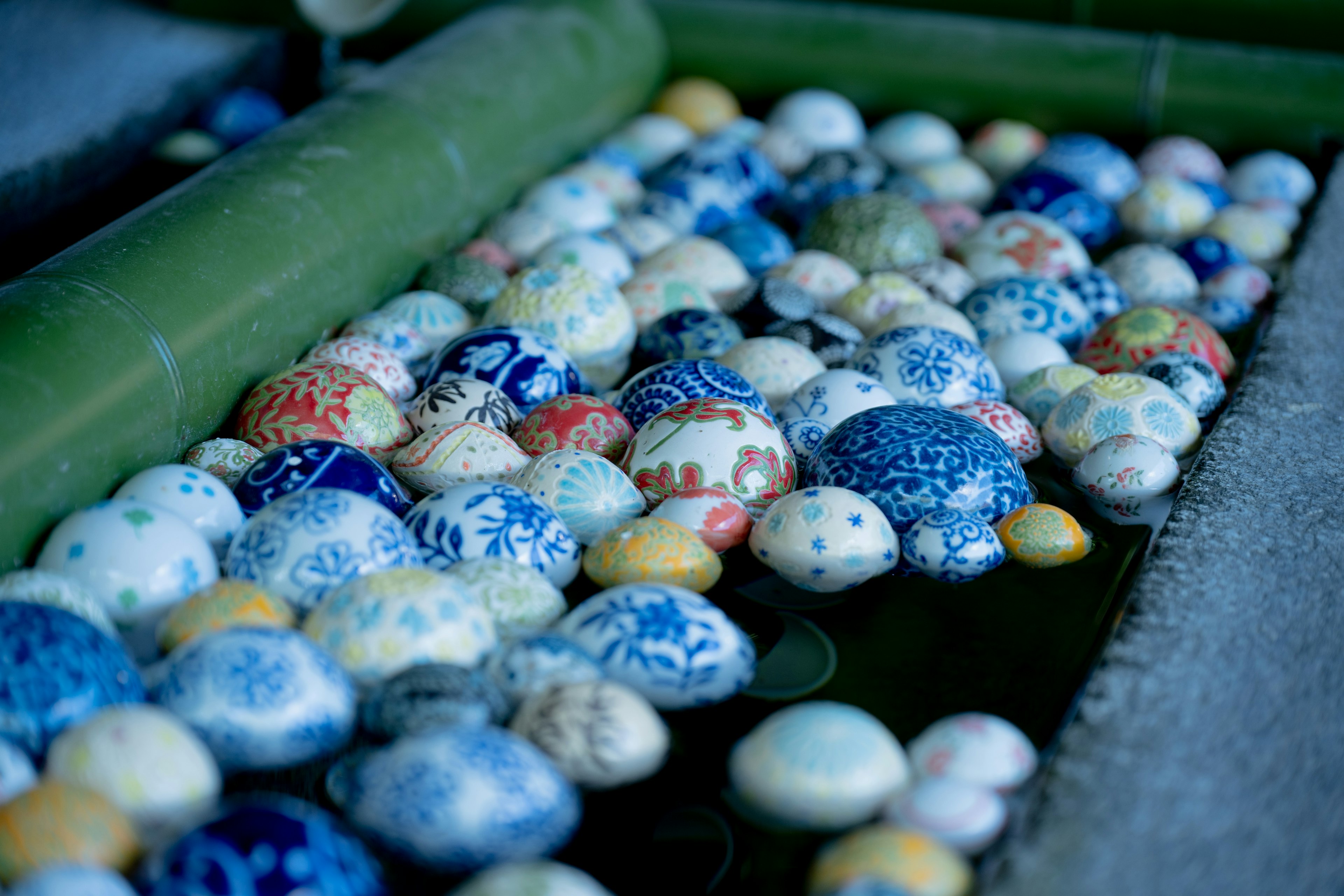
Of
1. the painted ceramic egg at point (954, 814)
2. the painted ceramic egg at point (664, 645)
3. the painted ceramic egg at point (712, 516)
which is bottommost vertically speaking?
the painted ceramic egg at point (712, 516)

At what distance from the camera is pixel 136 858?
968 millimetres

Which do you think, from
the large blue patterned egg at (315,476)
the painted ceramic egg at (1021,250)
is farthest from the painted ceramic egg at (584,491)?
the painted ceramic egg at (1021,250)

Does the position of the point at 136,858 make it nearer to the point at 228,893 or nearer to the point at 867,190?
the point at 228,893

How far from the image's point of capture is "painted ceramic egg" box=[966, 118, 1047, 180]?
8.68 feet

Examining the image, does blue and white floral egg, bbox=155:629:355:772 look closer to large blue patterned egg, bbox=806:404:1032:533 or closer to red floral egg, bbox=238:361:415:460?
red floral egg, bbox=238:361:415:460

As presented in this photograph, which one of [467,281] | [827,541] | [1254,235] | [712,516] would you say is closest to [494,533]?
[712,516]

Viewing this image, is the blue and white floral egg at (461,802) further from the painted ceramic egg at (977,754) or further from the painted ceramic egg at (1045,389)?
the painted ceramic egg at (1045,389)

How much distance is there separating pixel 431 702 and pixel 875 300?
1.11 meters

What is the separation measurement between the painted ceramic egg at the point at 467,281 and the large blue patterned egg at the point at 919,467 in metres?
0.69

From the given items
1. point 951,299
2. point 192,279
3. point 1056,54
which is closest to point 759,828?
point 192,279

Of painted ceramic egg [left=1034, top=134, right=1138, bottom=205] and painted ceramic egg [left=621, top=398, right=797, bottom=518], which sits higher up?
painted ceramic egg [left=621, top=398, right=797, bottom=518]

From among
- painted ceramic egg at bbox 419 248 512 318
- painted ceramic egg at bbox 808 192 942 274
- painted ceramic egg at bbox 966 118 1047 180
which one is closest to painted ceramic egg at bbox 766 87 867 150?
painted ceramic egg at bbox 966 118 1047 180

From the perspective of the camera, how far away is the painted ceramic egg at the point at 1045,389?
174 centimetres

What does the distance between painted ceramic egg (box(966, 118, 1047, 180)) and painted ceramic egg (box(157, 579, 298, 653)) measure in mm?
1888
